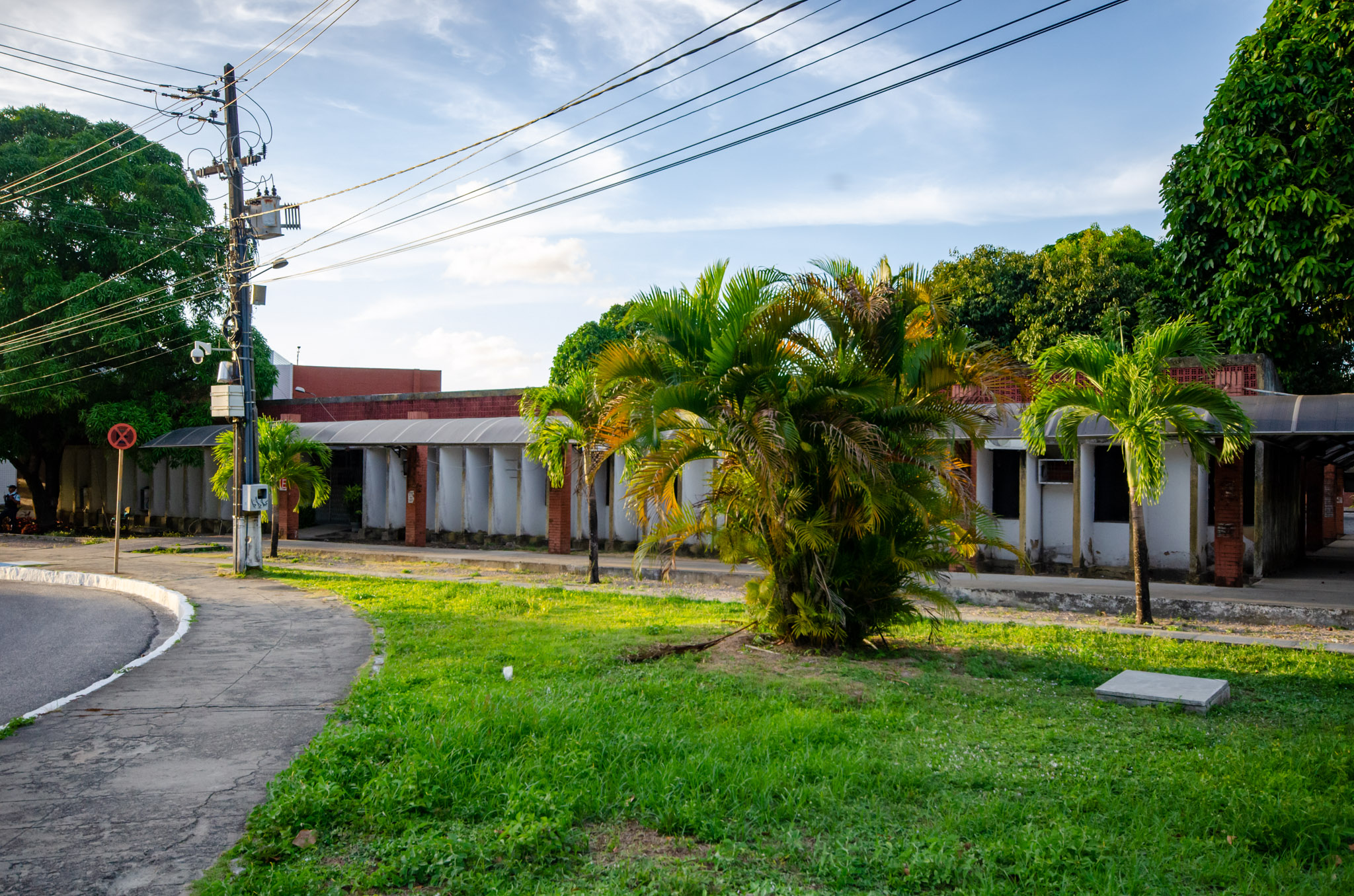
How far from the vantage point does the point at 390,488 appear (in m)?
25.8

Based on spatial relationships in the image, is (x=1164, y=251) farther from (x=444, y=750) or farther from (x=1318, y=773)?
(x=444, y=750)

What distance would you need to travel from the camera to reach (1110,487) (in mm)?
17047

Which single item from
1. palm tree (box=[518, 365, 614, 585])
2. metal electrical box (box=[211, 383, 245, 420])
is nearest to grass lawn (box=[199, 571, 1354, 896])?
palm tree (box=[518, 365, 614, 585])

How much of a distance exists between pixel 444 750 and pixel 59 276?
29238 millimetres

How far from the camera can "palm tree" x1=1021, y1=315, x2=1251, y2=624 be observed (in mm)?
11305

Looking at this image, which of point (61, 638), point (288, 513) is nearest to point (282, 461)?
point (288, 513)

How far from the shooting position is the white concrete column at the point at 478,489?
24469mm

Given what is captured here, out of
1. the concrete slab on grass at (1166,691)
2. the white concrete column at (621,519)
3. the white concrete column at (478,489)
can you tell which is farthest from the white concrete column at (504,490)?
the concrete slab on grass at (1166,691)

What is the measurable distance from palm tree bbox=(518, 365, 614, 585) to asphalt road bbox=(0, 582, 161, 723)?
657 cm

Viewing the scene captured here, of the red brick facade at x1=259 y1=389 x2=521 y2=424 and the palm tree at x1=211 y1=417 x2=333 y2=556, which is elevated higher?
the red brick facade at x1=259 y1=389 x2=521 y2=424

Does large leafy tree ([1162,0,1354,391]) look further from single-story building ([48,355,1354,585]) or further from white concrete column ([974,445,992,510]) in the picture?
white concrete column ([974,445,992,510])

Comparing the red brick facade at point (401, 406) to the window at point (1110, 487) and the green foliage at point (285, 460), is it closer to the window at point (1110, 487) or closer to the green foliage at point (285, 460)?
the green foliage at point (285, 460)

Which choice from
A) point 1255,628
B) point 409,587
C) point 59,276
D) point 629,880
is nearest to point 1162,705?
point 629,880

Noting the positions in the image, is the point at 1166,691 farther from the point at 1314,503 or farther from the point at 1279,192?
the point at 1314,503
